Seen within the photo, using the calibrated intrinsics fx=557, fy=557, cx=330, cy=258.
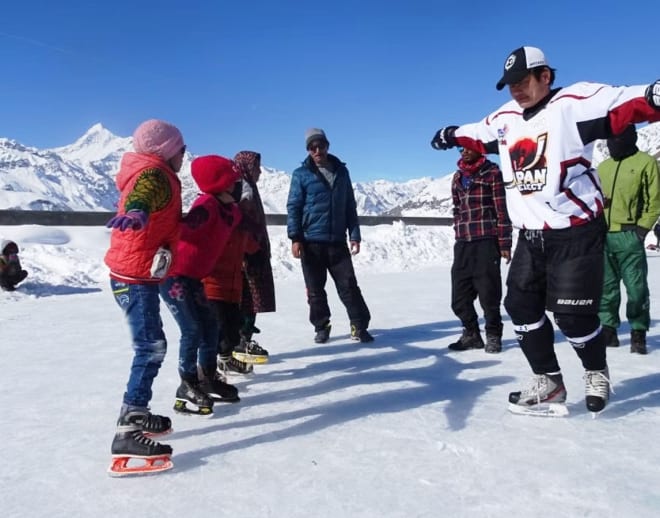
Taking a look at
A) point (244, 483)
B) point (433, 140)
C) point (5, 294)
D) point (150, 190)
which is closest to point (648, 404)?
point (433, 140)

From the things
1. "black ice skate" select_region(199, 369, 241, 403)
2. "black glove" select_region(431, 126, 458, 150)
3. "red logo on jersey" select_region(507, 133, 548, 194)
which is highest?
"black glove" select_region(431, 126, 458, 150)

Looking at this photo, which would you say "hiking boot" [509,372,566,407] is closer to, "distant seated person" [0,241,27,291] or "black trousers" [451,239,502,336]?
"black trousers" [451,239,502,336]

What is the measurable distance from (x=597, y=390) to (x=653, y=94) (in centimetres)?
157

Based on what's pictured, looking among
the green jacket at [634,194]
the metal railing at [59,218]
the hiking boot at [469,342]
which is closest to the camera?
the green jacket at [634,194]

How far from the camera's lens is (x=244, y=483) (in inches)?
91.7

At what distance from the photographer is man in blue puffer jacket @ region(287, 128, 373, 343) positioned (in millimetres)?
5145

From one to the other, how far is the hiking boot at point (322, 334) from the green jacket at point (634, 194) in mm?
2591

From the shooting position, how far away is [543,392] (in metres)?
3.12

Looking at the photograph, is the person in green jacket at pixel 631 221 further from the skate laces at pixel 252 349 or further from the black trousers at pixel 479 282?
the skate laces at pixel 252 349

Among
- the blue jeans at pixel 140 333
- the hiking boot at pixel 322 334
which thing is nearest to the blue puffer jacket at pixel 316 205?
the hiking boot at pixel 322 334

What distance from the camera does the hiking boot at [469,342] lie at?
478 cm

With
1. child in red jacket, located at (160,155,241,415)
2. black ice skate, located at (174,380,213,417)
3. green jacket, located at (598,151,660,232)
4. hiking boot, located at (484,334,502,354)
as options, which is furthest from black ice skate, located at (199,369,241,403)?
green jacket, located at (598,151,660,232)

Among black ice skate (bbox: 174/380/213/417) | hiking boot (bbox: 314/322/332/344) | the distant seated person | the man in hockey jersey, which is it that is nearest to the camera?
the man in hockey jersey

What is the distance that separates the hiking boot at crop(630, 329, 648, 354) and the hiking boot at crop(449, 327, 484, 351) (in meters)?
1.20
